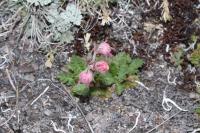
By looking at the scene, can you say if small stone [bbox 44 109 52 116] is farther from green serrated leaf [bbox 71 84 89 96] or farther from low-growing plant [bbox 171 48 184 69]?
low-growing plant [bbox 171 48 184 69]

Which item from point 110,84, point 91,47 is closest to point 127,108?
point 110,84

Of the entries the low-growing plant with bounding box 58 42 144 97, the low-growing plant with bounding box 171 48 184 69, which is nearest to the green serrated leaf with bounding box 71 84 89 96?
the low-growing plant with bounding box 58 42 144 97

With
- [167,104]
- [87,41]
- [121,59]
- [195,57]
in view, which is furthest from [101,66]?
[195,57]

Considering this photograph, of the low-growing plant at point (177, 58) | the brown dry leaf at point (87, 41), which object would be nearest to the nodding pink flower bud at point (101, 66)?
the brown dry leaf at point (87, 41)

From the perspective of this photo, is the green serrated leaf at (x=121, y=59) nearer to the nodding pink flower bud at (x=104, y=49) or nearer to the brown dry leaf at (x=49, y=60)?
the nodding pink flower bud at (x=104, y=49)

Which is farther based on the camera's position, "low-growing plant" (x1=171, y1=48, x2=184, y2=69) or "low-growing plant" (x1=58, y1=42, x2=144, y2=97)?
"low-growing plant" (x1=171, y1=48, x2=184, y2=69)

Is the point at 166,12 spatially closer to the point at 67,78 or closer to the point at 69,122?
the point at 67,78
